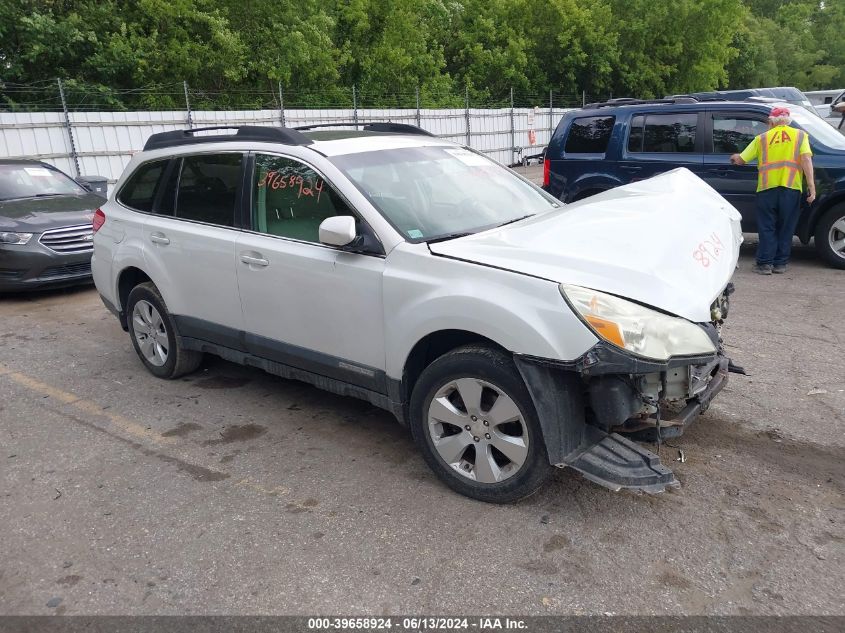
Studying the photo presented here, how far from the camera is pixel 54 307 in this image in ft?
25.7

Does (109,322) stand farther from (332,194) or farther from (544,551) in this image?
(544,551)

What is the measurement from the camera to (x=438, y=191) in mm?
4164

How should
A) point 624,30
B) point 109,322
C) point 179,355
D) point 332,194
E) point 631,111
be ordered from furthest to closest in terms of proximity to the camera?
point 624,30 → point 631,111 → point 109,322 → point 179,355 → point 332,194

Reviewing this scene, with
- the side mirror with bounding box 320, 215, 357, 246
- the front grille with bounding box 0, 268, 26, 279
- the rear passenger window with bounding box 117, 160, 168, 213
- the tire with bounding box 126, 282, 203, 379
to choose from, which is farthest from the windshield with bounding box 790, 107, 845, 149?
the front grille with bounding box 0, 268, 26, 279

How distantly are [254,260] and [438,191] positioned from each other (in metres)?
1.19

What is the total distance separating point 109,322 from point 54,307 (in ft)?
3.83

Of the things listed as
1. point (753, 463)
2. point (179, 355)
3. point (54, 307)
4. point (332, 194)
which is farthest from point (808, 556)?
point (54, 307)

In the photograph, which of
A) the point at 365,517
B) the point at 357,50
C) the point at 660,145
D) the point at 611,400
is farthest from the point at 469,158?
the point at 357,50

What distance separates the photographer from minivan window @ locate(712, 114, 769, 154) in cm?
810

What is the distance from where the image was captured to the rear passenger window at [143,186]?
5.20m

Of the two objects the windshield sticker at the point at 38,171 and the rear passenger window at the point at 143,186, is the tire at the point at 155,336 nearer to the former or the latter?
the rear passenger window at the point at 143,186

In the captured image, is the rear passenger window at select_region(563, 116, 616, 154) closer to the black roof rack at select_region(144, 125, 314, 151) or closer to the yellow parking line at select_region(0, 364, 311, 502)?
the black roof rack at select_region(144, 125, 314, 151)

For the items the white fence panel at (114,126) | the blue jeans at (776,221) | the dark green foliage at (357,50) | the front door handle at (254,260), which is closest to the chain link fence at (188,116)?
the white fence panel at (114,126)

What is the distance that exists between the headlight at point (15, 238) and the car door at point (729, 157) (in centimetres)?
777
